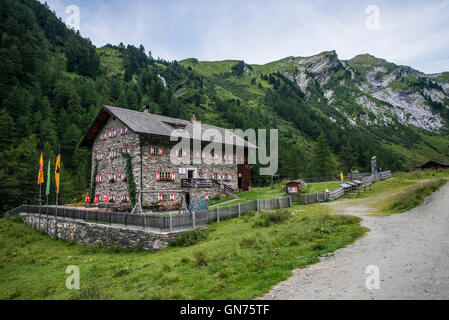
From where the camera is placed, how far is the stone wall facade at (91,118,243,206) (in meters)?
26.4

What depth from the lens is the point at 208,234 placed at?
15859 mm

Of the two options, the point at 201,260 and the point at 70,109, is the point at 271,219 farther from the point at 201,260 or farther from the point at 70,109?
the point at 70,109

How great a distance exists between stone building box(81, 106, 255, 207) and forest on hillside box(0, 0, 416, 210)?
9.87 metres

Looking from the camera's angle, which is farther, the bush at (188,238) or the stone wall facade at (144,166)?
the stone wall facade at (144,166)

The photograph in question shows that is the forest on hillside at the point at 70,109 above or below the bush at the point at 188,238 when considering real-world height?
above

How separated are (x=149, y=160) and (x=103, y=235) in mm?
10204

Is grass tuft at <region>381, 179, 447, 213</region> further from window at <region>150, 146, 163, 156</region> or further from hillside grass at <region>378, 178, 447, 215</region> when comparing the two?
window at <region>150, 146, 163, 156</region>

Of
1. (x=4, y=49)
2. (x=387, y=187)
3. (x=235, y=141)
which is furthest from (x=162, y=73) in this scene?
(x=387, y=187)

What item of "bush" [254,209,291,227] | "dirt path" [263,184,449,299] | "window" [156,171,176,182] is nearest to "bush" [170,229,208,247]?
"bush" [254,209,291,227]

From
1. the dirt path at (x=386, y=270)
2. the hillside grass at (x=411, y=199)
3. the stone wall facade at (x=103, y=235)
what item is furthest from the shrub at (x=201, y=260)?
the hillside grass at (x=411, y=199)

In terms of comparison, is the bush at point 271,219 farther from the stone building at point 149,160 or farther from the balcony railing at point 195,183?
the balcony railing at point 195,183

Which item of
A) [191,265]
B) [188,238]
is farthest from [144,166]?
[191,265]

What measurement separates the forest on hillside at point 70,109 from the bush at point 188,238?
2992 cm

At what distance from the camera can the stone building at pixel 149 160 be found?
26500mm
